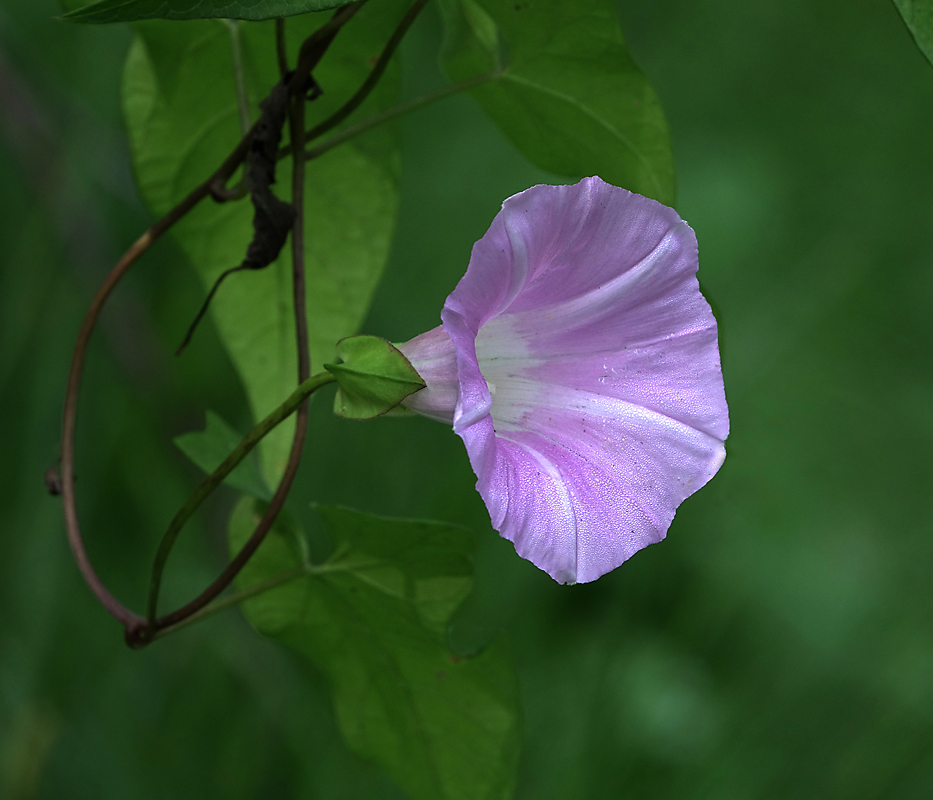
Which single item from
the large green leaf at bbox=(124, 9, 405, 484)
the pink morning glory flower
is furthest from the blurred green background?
the pink morning glory flower

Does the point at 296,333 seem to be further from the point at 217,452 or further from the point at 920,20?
the point at 920,20

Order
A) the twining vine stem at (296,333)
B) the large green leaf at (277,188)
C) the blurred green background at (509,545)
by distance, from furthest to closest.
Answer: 1. the blurred green background at (509,545)
2. the large green leaf at (277,188)
3. the twining vine stem at (296,333)

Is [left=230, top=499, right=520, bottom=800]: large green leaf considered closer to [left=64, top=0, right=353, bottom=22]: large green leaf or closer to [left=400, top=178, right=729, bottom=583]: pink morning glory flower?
[left=400, top=178, right=729, bottom=583]: pink morning glory flower

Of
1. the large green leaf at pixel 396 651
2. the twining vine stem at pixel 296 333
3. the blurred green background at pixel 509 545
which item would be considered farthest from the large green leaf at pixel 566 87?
the blurred green background at pixel 509 545

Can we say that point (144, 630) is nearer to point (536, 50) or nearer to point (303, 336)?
point (303, 336)

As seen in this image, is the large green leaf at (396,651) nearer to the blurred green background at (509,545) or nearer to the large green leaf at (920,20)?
the blurred green background at (509,545)

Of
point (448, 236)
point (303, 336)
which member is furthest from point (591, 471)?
point (448, 236)
